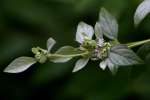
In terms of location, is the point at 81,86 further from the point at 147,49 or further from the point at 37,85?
the point at 147,49

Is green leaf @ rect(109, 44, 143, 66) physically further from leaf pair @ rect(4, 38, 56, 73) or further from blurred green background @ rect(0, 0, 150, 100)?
blurred green background @ rect(0, 0, 150, 100)

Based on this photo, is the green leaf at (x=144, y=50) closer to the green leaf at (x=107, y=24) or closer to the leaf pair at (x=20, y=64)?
the green leaf at (x=107, y=24)

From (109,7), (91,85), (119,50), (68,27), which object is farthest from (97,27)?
(68,27)

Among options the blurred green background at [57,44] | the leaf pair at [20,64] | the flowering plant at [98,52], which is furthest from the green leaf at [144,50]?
the blurred green background at [57,44]

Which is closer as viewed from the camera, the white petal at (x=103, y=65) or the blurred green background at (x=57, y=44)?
the white petal at (x=103, y=65)

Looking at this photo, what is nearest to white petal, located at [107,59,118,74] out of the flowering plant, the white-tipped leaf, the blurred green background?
the flowering plant

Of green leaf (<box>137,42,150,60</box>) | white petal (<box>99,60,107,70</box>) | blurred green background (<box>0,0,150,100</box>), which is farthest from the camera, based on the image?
blurred green background (<box>0,0,150,100</box>)
